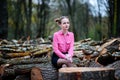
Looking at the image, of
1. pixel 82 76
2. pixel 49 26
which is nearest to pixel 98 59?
pixel 82 76

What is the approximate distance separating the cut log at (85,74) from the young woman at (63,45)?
47 centimetres

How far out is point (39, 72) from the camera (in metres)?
8.00

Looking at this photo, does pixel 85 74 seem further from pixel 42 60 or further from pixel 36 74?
pixel 42 60

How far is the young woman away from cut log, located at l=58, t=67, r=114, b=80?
47cm

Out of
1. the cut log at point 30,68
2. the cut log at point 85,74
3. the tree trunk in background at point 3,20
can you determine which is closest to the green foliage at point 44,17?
the tree trunk in background at point 3,20

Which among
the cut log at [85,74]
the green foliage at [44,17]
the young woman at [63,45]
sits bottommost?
the green foliage at [44,17]

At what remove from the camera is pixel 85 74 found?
19.7ft

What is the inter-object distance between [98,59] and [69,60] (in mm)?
2183

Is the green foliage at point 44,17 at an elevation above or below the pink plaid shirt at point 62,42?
below

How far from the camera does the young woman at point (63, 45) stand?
665 centimetres

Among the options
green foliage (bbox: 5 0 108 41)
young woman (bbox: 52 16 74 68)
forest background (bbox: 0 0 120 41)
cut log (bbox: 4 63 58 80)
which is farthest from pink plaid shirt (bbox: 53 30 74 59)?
green foliage (bbox: 5 0 108 41)

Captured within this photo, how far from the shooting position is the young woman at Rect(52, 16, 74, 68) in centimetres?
665

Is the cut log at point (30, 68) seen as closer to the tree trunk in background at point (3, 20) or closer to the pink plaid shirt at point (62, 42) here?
the pink plaid shirt at point (62, 42)

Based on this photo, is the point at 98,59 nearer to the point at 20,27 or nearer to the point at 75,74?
the point at 75,74
